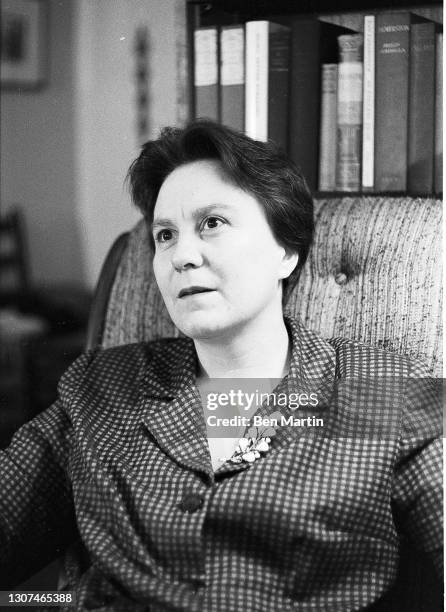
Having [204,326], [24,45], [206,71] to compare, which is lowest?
[204,326]

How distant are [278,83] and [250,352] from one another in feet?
1.82

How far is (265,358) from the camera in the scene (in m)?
1.06

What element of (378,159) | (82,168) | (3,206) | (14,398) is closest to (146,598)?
(378,159)

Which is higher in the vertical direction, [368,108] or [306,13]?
[306,13]

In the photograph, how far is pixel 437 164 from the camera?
1.26m

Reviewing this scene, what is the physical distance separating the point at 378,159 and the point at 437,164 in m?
0.10

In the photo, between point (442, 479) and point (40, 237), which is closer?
point (442, 479)

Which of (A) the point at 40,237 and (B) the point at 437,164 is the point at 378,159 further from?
(A) the point at 40,237

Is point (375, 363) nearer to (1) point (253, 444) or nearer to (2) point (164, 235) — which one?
(1) point (253, 444)

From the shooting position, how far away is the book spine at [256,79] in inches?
51.4

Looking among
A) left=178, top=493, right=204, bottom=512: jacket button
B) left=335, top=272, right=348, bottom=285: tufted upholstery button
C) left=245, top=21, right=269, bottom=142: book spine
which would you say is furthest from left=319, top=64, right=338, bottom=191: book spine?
left=178, top=493, right=204, bottom=512: jacket button

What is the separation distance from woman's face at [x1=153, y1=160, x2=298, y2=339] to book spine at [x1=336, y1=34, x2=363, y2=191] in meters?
0.33

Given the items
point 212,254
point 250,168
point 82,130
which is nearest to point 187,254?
point 212,254

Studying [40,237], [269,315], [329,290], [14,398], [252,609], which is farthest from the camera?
[40,237]
